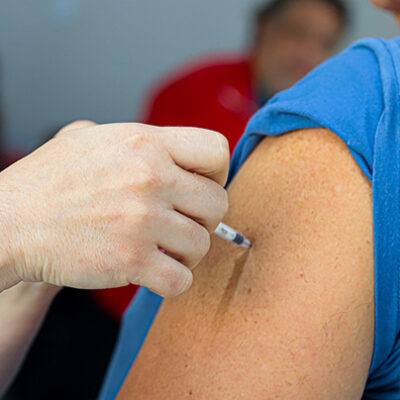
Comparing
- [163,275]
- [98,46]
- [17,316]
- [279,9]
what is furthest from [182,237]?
[98,46]

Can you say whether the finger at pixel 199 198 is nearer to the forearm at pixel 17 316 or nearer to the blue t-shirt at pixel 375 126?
the blue t-shirt at pixel 375 126

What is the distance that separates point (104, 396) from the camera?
879mm

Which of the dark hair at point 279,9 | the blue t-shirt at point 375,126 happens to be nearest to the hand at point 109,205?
the blue t-shirt at point 375,126

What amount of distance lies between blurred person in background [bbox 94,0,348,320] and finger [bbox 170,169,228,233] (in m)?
1.83

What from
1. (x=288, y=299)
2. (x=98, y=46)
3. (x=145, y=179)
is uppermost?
(x=145, y=179)

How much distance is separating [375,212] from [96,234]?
31cm

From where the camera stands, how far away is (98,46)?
10.3 ft

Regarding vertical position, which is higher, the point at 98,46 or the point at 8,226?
the point at 8,226

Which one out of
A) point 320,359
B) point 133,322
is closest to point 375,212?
point 320,359

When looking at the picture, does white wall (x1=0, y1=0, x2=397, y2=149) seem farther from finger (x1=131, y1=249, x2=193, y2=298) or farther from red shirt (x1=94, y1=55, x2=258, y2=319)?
finger (x1=131, y1=249, x2=193, y2=298)

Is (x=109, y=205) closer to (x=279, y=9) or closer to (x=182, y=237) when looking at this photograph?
(x=182, y=237)

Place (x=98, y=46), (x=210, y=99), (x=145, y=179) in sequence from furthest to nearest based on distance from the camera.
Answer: (x=98, y=46), (x=210, y=99), (x=145, y=179)

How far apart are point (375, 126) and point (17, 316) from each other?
1.91 ft

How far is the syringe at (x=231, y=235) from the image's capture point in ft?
2.08
